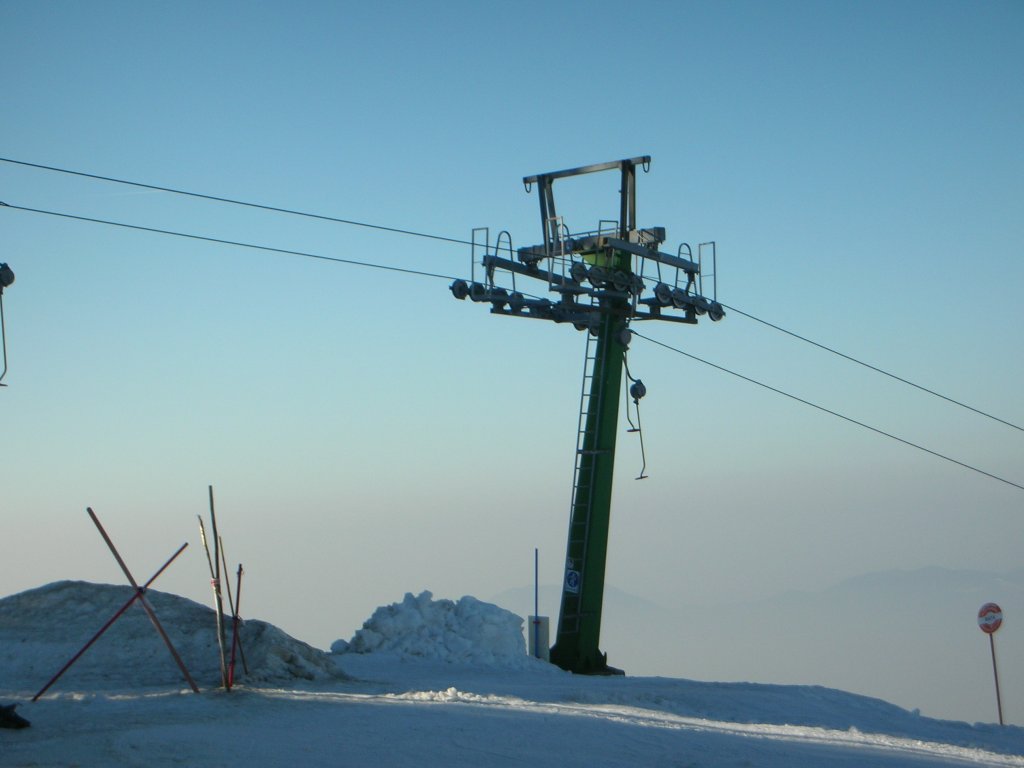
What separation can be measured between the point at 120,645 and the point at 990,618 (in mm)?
16587

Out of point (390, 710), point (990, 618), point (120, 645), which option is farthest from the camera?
point (990, 618)

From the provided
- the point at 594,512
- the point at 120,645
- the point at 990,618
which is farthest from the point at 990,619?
the point at 120,645

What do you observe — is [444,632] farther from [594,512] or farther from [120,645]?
[120,645]

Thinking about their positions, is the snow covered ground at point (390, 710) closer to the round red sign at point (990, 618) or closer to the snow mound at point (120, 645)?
the snow mound at point (120, 645)

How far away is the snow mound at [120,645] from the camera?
18.6m

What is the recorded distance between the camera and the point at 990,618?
24406mm

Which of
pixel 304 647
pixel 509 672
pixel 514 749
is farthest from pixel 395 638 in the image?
pixel 514 749

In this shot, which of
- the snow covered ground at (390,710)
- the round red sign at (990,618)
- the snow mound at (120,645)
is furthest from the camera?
the round red sign at (990,618)

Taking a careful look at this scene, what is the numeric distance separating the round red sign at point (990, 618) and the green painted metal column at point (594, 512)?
24.7ft

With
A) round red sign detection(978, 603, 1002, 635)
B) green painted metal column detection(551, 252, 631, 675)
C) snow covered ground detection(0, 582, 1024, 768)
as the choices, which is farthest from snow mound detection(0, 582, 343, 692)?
round red sign detection(978, 603, 1002, 635)

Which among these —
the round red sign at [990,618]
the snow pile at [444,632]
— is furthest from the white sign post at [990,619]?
the snow pile at [444,632]

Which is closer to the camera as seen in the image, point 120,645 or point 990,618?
point 120,645

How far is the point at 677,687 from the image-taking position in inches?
834

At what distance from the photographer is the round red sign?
2425 centimetres
